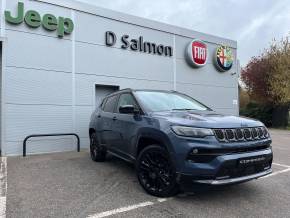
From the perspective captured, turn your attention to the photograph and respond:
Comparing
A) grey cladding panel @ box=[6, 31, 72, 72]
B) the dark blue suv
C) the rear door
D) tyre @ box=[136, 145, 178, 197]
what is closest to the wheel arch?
the dark blue suv

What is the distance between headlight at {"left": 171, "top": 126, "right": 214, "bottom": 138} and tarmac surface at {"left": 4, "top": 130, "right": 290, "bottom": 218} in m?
1.07

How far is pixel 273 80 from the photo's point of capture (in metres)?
24.2

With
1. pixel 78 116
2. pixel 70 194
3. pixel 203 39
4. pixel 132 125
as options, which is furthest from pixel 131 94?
pixel 203 39

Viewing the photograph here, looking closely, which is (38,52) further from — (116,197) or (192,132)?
(192,132)

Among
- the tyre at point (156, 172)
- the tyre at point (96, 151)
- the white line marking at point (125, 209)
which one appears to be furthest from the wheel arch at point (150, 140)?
the tyre at point (96, 151)

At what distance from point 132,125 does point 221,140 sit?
180 centimetres

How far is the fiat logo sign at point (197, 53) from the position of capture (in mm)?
13488

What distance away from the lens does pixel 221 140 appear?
4.31 m

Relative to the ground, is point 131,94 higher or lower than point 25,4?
lower

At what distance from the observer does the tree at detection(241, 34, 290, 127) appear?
76.8 feet

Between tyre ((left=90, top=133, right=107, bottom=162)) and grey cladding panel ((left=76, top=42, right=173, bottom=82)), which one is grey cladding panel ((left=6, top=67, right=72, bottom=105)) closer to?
grey cladding panel ((left=76, top=42, right=173, bottom=82))

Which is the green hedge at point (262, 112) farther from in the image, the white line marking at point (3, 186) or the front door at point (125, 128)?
the white line marking at point (3, 186)

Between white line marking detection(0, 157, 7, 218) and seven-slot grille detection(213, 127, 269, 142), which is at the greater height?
seven-slot grille detection(213, 127, 269, 142)

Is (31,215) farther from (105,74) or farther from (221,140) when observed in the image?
(105,74)
